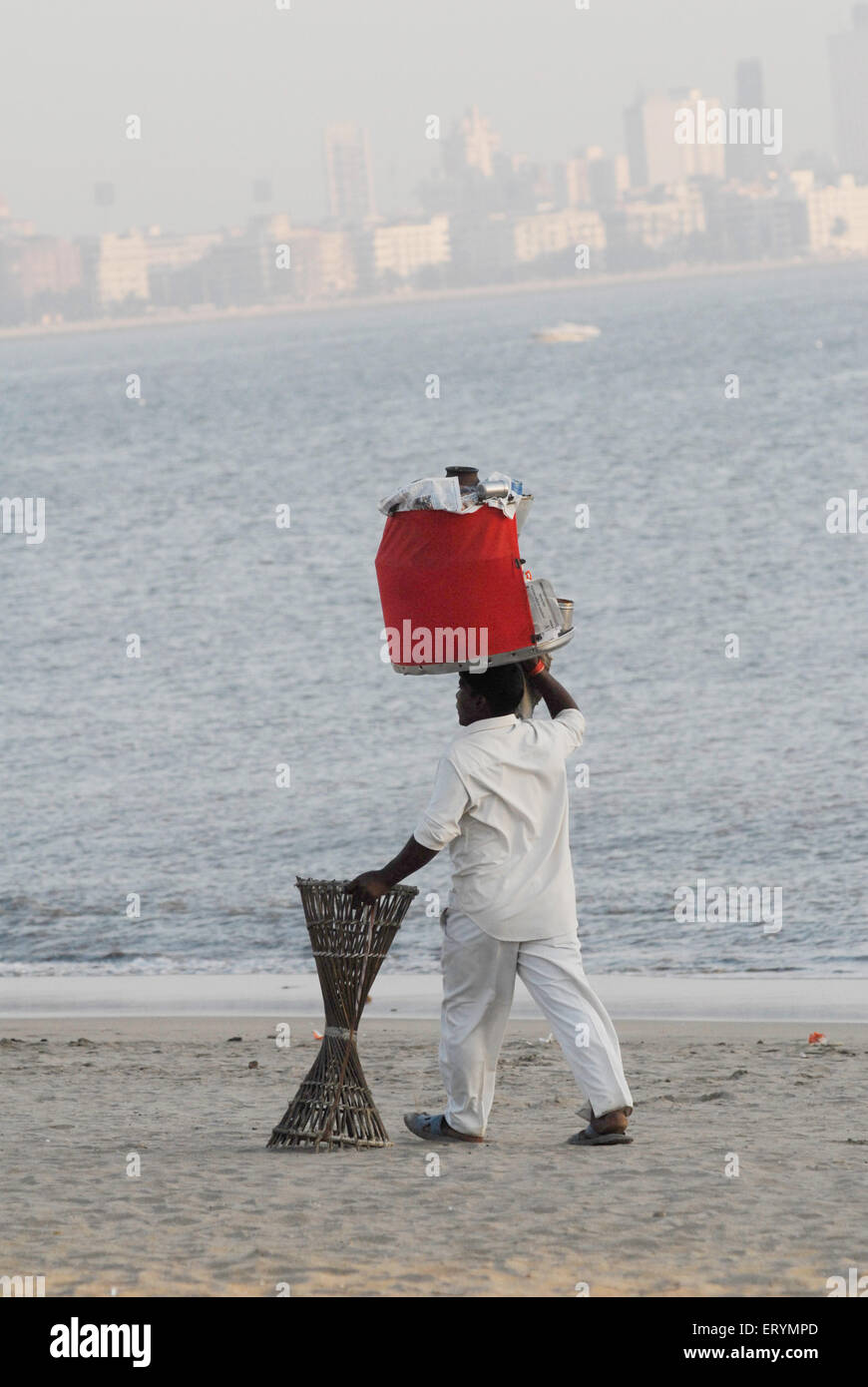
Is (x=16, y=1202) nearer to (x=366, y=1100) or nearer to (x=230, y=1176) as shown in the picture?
(x=230, y=1176)

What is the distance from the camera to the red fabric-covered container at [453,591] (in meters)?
5.95

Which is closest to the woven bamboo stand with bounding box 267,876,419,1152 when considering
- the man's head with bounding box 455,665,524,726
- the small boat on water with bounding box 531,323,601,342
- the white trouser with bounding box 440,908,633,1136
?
the white trouser with bounding box 440,908,633,1136

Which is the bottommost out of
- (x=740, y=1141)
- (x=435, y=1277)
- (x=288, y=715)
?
(x=288, y=715)

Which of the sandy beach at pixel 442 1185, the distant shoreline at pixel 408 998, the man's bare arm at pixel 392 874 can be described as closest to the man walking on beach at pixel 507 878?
the man's bare arm at pixel 392 874

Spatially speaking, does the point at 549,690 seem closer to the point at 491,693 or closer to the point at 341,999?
the point at 491,693

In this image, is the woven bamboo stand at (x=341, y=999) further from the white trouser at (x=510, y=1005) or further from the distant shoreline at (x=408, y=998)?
the distant shoreline at (x=408, y=998)

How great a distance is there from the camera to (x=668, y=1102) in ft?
24.2

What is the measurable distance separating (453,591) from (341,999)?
55.1 inches

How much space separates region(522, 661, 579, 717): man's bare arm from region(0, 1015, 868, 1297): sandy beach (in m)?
1.48

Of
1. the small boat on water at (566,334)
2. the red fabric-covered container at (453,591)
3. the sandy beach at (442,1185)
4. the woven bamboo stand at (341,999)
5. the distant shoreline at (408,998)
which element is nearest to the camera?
the sandy beach at (442,1185)

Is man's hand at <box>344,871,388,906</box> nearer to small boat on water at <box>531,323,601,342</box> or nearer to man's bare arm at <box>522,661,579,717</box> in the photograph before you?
man's bare arm at <box>522,661,579,717</box>

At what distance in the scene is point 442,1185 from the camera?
5.81 m
